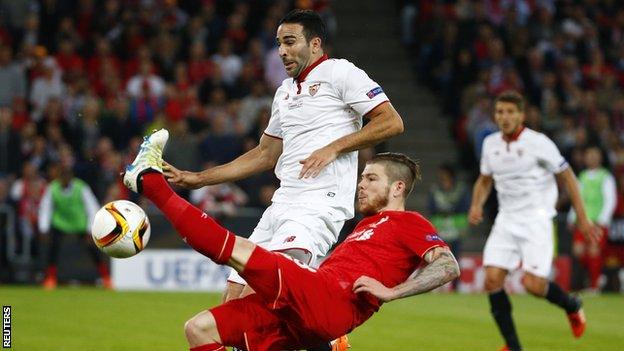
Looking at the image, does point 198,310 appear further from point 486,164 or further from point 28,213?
point 28,213

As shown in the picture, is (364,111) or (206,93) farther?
(206,93)

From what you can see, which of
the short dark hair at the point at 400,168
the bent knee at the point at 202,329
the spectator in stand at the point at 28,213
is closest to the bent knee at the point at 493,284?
the short dark hair at the point at 400,168

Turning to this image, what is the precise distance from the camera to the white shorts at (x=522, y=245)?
1065cm

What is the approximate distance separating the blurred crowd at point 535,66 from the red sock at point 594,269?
0.90 m

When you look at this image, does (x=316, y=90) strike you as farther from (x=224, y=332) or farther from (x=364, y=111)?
(x=224, y=332)

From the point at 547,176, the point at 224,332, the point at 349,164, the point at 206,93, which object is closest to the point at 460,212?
the point at 206,93

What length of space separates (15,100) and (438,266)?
1292 centimetres

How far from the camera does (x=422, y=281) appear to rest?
6359 mm

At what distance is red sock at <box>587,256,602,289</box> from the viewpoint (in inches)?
713

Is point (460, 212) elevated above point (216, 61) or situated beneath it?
situated beneath

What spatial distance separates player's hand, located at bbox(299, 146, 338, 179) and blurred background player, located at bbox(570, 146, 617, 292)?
451 inches

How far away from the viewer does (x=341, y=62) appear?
24.2 feet

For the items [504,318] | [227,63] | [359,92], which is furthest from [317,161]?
[227,63]

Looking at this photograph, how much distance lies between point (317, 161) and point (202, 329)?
4.16 ft
